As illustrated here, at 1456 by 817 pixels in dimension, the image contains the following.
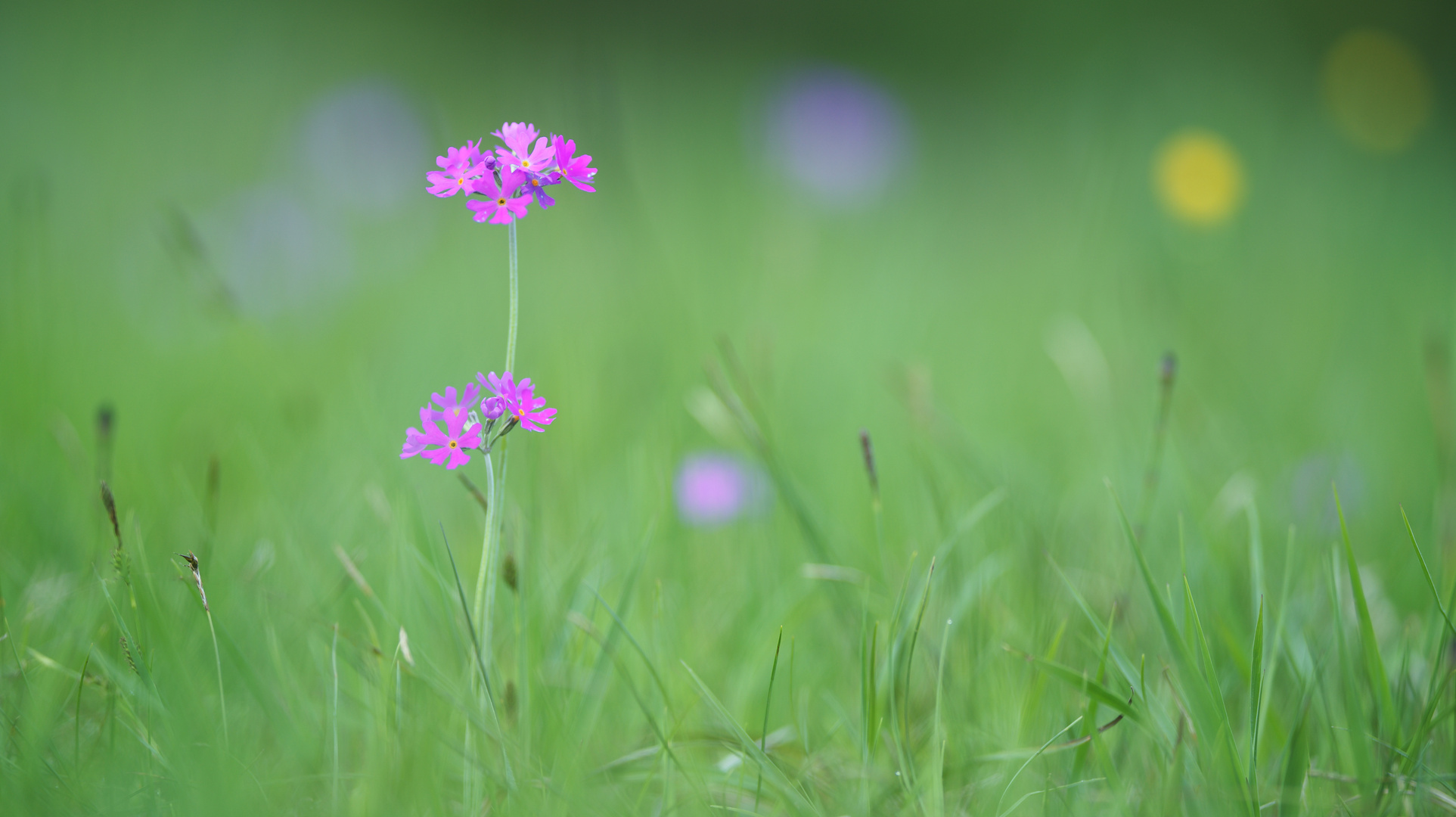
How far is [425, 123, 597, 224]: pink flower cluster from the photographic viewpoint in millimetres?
628

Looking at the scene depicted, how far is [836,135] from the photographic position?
404 centimetres

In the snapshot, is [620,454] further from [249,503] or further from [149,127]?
[149,127]

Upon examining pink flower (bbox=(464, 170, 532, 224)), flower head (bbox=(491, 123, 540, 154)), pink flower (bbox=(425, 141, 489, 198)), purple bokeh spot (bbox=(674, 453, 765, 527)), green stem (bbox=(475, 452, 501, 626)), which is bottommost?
purple bokeh spot (bbox=(674, 453, 765, 527))

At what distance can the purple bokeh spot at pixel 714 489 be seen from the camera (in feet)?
4.28

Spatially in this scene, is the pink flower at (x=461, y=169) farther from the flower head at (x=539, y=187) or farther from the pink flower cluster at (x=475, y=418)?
the pink flower cluster at (x=475, y=418)

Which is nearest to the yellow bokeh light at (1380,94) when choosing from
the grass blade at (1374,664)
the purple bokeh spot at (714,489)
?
the purple bokeh spot at (714,489)

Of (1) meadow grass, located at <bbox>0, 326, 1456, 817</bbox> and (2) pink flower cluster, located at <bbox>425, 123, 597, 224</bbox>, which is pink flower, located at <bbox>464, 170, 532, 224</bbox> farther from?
(1) meadow grass, located at <bbox>0, 326, 1456, 817</bbox>

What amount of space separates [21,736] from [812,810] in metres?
0.59

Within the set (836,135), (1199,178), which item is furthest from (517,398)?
(836,135)

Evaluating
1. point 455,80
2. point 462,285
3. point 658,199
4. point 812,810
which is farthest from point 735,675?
point 455,80

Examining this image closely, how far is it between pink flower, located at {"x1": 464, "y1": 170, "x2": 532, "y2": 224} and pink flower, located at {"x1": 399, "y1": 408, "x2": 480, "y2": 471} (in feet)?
0.49

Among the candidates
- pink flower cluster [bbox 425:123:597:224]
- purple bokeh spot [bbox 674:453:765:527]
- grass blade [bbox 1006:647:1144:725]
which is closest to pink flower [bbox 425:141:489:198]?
pink flower cluster [bbox 425:123:597:224]

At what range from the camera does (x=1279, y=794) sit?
0.68 metres

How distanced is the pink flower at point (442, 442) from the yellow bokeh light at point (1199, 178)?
2959mm
